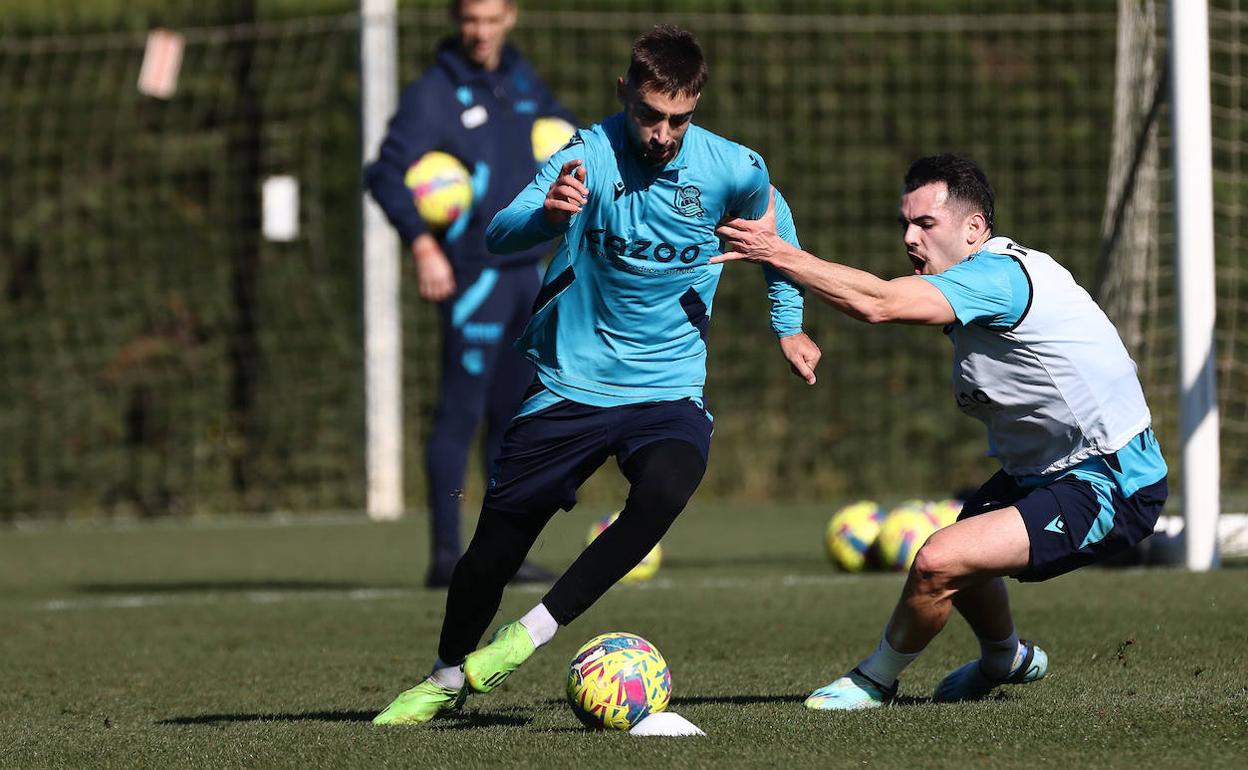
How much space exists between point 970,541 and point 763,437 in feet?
29.1

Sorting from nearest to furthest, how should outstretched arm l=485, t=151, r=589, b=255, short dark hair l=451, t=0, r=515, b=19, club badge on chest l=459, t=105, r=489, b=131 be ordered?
1. outstretched arm l=485, t=151, r=589, b=255
2. short dark hair l=451, t=0, r=515, b=19
3. club badge on chest l=459, t=105, r=489, b=131

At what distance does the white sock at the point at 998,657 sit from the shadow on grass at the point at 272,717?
158cm

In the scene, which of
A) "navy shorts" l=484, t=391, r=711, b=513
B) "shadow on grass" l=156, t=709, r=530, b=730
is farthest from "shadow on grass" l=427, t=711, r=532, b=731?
"navy shorts" l=484, t=391, r=711, b=513

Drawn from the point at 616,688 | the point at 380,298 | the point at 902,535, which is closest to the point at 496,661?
the point at 616,688

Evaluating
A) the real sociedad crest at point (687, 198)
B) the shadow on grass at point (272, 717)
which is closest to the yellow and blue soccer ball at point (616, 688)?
the shadow on grass at point (272, 717)

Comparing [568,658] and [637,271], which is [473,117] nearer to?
[568,658]

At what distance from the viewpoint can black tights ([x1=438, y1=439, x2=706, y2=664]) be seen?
480 cm

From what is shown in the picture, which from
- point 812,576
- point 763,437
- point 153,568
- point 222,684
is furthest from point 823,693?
point 763,437

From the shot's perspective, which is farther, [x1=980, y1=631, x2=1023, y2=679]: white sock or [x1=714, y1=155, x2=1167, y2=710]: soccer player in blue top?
[x1=980, y1=631, x2=1023, y2=679]: white sock

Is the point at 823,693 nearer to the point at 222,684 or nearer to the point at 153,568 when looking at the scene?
the point at 222,684

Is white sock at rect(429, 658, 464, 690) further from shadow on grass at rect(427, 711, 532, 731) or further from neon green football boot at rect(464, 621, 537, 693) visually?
neon green football boot at rect(464, 621, 537, 693)

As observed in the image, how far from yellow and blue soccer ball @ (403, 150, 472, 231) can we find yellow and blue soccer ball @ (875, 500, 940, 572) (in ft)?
7.39

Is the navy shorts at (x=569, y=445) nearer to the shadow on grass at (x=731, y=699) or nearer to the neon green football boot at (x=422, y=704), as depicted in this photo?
the neon green football boot at (x=422, y=704)

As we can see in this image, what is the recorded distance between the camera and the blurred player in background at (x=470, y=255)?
7965 mm
